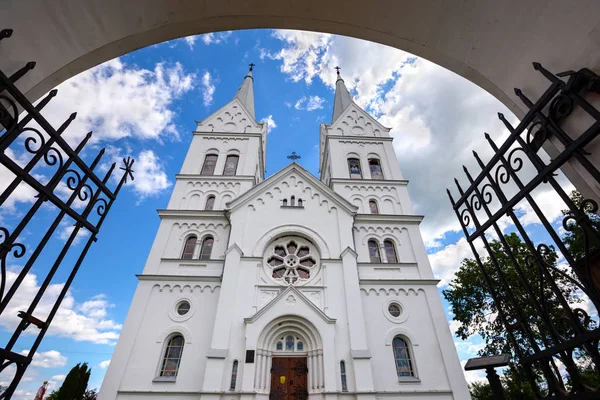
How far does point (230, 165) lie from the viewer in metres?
19.1

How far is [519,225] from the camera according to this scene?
2.84m

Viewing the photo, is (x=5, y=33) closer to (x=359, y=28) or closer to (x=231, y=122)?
(x=359, y=28)

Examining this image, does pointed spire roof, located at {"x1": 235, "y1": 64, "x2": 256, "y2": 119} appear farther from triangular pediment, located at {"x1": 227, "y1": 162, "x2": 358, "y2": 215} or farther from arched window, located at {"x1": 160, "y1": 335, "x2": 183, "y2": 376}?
arched window, located at {"x1": 160, "y1": 335, "x2": 183, "y2": 376}

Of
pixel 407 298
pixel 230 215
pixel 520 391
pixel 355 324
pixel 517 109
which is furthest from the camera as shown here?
pixel 520 391

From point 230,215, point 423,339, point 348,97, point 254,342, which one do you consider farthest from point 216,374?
point 348,97

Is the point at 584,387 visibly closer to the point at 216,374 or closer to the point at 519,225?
the point at 519,225

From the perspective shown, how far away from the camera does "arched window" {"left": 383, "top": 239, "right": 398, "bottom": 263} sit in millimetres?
14805

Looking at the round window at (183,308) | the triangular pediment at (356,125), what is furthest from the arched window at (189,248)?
the triangular pediment at (356,125)

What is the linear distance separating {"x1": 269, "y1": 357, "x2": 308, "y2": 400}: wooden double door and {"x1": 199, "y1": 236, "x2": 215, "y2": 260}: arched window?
5.76 m

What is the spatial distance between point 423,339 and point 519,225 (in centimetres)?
1116

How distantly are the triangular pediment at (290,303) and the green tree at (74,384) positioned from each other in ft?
40.9

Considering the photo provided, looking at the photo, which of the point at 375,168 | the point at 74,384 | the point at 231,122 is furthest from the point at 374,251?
the point at 74,384

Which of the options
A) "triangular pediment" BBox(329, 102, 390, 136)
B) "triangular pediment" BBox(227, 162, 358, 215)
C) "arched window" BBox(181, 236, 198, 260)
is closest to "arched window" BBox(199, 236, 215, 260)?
"arched window" BBox(181, 236, 198, 260)

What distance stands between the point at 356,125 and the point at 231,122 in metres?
9.03
